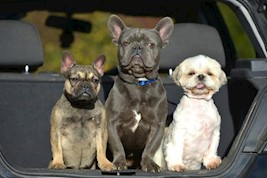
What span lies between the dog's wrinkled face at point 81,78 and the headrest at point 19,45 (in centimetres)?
34

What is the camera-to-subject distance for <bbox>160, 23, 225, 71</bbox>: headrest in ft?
18.1

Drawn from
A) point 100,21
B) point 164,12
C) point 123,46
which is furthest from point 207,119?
point 100,21

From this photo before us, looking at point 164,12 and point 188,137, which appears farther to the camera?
point 164,12

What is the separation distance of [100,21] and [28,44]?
4633 mm

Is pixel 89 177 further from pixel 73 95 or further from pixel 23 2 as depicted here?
pixel 23 2

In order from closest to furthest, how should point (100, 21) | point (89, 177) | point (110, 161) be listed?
point (89, 177), point (110, 161), point (100, 21)

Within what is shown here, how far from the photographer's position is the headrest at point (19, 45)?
538cm

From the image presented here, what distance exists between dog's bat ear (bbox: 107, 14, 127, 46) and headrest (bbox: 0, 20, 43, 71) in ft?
1.73

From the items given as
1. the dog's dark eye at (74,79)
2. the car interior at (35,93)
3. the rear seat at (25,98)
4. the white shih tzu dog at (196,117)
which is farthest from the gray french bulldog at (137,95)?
the rear seat at (25,98)

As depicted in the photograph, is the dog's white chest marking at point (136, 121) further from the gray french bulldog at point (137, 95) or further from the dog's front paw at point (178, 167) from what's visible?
the dog's front paw at point (178, 167)

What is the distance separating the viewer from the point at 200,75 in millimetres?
5074

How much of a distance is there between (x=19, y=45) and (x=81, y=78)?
0.63 metres

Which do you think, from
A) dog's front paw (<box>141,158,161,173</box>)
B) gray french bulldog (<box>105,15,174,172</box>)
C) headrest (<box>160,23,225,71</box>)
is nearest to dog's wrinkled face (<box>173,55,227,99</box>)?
gray french bulldog (<box>105,15,174,172</box>)

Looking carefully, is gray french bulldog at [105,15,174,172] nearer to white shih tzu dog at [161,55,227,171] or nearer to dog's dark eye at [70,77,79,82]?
white shih tzu dog at [161,55,227,171]
